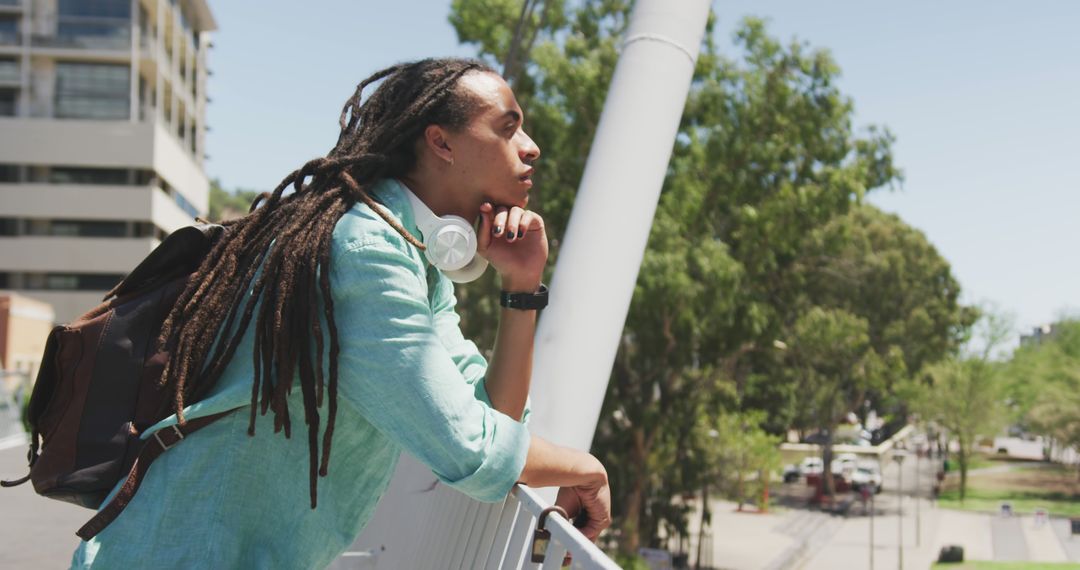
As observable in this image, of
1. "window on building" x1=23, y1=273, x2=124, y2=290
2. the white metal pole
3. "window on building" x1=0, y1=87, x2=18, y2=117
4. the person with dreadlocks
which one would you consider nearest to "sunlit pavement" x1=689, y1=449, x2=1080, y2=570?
"window on building" x1=23, y1=273, x2=124, y2=290

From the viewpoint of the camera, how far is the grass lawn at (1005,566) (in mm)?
38688

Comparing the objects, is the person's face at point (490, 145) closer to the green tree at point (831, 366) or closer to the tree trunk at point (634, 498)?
the tree trunk at point (634, 498)

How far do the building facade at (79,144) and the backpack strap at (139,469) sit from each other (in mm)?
55588

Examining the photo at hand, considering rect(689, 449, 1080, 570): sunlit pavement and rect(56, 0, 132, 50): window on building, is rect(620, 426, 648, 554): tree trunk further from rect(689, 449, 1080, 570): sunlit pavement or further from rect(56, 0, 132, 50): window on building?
rect(56, 0, 132, 50): window on building

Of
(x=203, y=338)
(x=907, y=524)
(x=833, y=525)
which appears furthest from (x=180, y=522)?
(x=907, y=524)

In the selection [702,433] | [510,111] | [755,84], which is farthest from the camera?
[702,433]

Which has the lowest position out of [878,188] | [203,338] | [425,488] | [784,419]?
[784,419]

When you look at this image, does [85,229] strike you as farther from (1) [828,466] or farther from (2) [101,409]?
(2) [101,409]

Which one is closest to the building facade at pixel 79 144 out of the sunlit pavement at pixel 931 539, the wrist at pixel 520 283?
the sunlit pavement at pixel 931 539

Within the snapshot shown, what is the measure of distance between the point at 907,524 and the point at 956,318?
10.6 meters

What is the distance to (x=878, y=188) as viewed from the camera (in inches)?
981

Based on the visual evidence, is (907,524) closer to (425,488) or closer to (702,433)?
(702,433)

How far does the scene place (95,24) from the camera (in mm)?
54688

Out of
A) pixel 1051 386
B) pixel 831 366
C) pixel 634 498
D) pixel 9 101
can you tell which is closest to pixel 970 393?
pixel 1051 386
